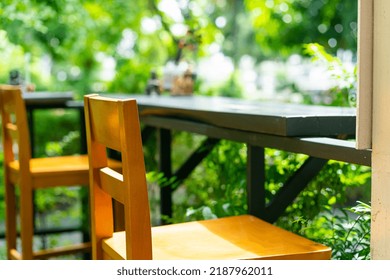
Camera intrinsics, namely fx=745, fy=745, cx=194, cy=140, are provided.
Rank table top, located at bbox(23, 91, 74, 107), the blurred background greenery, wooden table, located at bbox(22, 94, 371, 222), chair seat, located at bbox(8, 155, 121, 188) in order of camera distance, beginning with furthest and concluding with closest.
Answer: table top, located at bbox(23, 91, 74, 107) < chair seat, located at bbox(8, 155, 121, 188) < the blurred background greenery < wooden table, located at bbox(22, 94, 371, 222)

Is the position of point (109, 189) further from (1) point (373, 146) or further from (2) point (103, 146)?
(1) point (373, 146)

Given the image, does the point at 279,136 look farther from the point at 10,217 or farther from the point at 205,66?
the point at 205,66

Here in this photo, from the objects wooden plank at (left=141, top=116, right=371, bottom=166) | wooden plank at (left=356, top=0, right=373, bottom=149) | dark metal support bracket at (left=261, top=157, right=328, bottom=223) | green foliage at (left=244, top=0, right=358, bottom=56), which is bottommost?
dark metal support bracket at (left=261, top=157, right=328, bottom=223)

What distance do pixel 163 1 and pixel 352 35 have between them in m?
2.51

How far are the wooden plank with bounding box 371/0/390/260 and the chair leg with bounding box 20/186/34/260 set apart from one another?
183 centimetres

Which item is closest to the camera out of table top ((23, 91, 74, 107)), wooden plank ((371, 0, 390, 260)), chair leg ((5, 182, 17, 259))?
wooden plank ((371, 0, 390, 260))

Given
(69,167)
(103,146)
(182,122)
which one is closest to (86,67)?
(69,167)

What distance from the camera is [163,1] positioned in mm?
5887

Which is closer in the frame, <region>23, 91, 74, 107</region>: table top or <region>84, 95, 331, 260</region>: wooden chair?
<region>84, 95, 331, 260</region>: wooden chair

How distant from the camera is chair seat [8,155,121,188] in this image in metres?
3.09

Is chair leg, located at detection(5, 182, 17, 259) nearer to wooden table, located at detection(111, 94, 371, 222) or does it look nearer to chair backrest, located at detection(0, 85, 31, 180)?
chair backrest, located at detection(0, 85, 31, 180)

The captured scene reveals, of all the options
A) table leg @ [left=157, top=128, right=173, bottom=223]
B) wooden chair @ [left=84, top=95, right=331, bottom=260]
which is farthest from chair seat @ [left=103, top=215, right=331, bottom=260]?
table leg @ [left=157, top=128, right=173, bottom=223]

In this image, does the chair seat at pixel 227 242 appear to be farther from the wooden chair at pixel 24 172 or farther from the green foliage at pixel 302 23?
the green foliage at pixel 302 23

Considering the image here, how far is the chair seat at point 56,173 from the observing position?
309cm
